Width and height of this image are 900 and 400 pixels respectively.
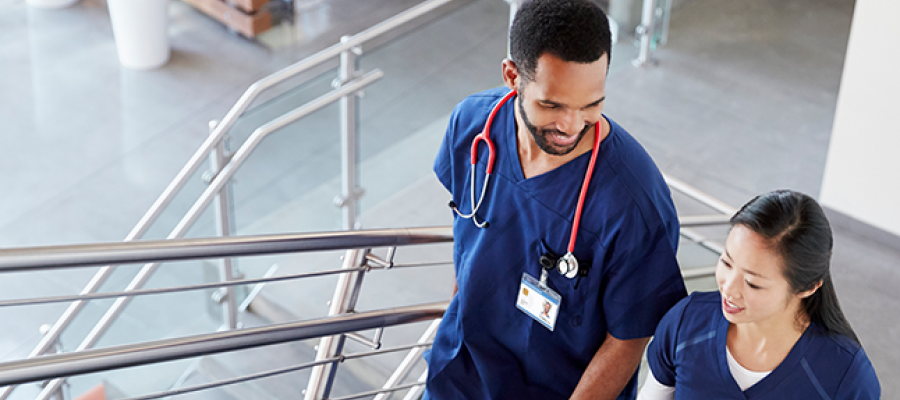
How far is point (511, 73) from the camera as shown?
154 cm

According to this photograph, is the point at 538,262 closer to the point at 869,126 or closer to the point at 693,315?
the point at 693,315

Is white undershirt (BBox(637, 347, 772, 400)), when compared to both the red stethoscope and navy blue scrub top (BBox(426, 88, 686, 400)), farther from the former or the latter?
the red stethoscope

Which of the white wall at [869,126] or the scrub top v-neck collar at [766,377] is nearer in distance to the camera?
the scrub top v-neck collar at [766,377]


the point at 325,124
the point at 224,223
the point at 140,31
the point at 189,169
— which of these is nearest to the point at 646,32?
the point at 325,124

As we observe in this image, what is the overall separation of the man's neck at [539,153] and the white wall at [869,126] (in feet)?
8.85

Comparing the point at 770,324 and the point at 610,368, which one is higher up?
the point at 770,324

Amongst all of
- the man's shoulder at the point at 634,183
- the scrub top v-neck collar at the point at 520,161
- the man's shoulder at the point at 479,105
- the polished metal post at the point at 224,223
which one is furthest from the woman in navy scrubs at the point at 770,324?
the polished metal post at the point at 224,223

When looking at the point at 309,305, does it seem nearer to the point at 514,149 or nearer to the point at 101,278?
the point at 101,278

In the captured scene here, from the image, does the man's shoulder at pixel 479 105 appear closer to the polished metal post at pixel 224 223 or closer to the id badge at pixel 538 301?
the id badge at pixel 538 301

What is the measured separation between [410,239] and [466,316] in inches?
8.2

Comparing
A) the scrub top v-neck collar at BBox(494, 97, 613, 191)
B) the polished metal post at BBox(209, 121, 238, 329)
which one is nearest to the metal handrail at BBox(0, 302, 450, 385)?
the scrub top v-neck collar at BBox(494, 97, 613, 191)

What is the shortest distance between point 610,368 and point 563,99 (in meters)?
0.51

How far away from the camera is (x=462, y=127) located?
1765 millimetres

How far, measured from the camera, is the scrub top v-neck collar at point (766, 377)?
5.00 ft
